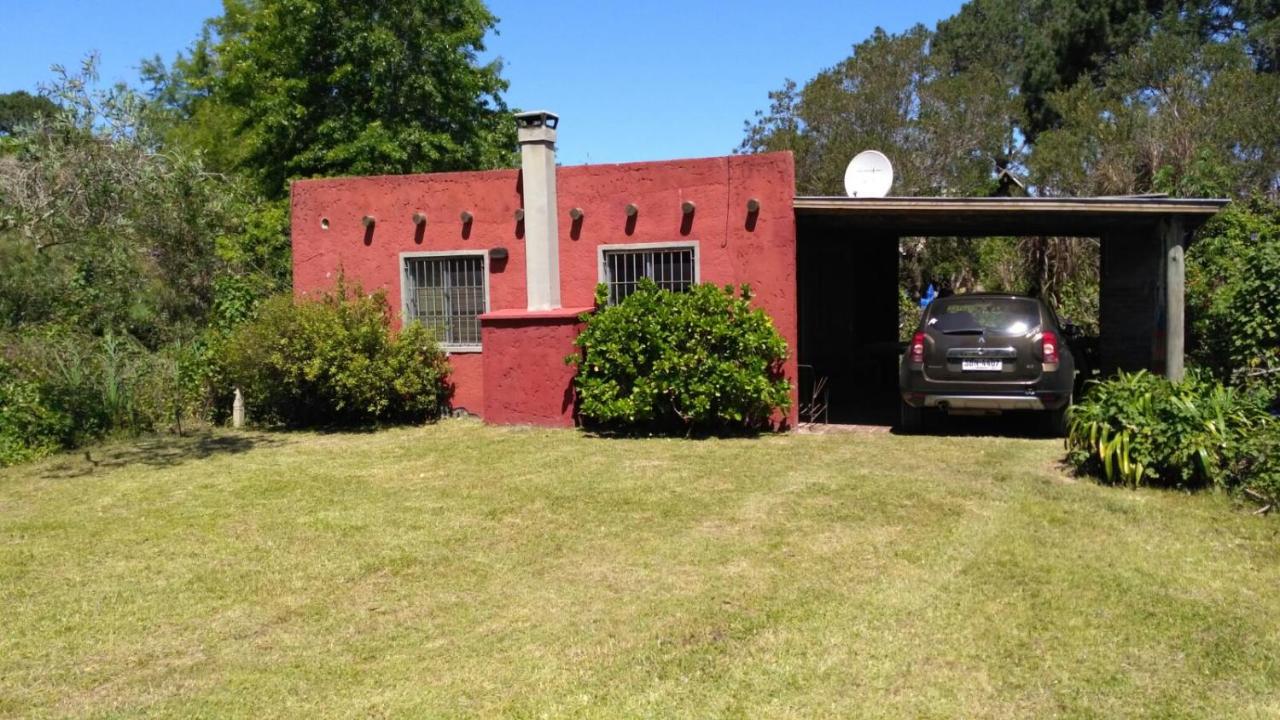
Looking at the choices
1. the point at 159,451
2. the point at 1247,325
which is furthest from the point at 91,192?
the point at 1247,325

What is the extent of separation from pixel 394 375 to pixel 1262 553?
29.4ft

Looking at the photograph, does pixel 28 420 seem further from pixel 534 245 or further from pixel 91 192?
pixel 534 245

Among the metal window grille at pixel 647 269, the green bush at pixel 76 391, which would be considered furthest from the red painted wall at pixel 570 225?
the green bush at pixel 76 391

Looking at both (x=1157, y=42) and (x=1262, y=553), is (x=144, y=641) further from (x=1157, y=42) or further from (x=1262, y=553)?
(x=1157, y=42)

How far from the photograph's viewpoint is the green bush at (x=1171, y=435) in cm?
739

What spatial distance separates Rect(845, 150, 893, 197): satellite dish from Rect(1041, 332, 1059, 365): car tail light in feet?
10.6

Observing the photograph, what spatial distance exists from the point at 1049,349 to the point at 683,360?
11.9ft

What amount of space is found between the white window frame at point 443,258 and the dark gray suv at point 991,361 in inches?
210

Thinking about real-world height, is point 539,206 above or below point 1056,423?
above

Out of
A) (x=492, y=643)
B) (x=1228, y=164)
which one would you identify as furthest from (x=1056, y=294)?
(x=492, y=643)

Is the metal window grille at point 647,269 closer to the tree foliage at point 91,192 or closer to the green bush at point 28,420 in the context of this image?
the tree foliage at point 91,192

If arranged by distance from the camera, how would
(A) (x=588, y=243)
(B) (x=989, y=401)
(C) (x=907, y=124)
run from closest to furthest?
(B) (x=989, y=401) → (A) (x=588, y=243) → (C) (x=907, y=124)

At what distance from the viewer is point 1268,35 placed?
28.0m

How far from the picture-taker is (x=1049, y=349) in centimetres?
980
